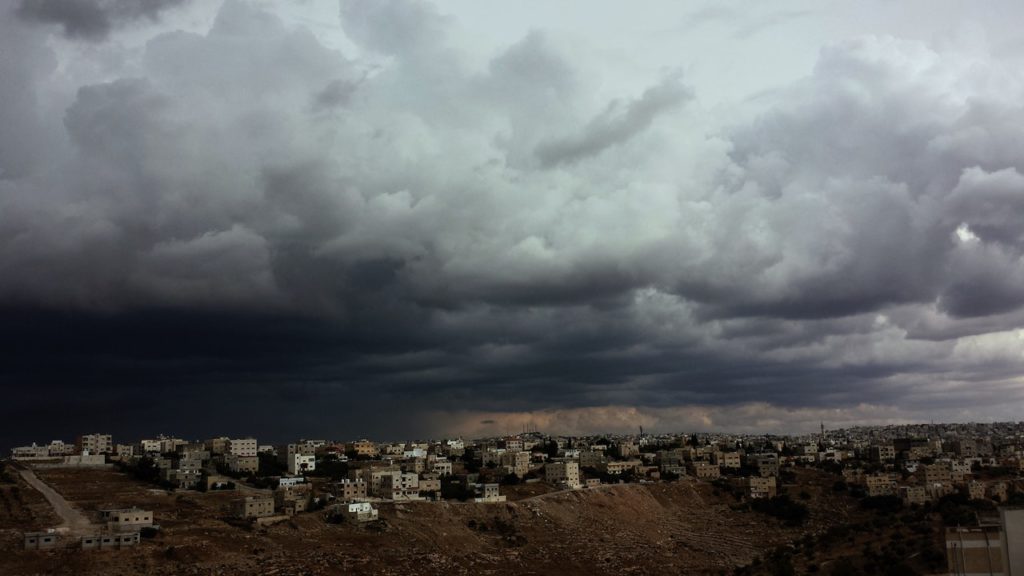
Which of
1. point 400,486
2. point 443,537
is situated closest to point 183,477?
point 400,486

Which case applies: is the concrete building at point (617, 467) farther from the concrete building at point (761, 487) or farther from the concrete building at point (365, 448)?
the concrete building at point (365, 448)

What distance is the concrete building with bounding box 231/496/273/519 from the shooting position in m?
77.2

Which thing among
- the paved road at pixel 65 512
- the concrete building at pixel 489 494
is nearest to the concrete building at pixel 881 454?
the concrete building at pixel 489 494

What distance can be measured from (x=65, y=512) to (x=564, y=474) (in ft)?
199

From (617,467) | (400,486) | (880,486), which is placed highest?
(400,486)

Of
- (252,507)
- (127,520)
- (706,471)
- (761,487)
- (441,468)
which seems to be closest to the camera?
(127,520)

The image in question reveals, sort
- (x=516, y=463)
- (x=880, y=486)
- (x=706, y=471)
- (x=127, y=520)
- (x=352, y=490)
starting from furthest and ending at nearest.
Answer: (x=706, y=471), (x=516, y=463), (x=880, y=486), (x=352, y=490), (x=127, y=520)

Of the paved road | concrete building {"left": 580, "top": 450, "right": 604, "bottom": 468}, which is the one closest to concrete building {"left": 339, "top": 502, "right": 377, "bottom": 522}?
the paved road

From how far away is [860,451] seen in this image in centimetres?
17375

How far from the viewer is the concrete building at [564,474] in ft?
372

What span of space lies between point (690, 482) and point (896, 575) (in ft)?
232

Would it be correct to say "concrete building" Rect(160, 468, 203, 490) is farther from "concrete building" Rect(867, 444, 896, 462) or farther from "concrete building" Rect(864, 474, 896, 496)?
"concrete building" Rect(867, 444, 896, 462)

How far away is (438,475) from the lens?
113750 millimetres

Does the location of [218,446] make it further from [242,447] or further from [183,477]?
[183,477]
